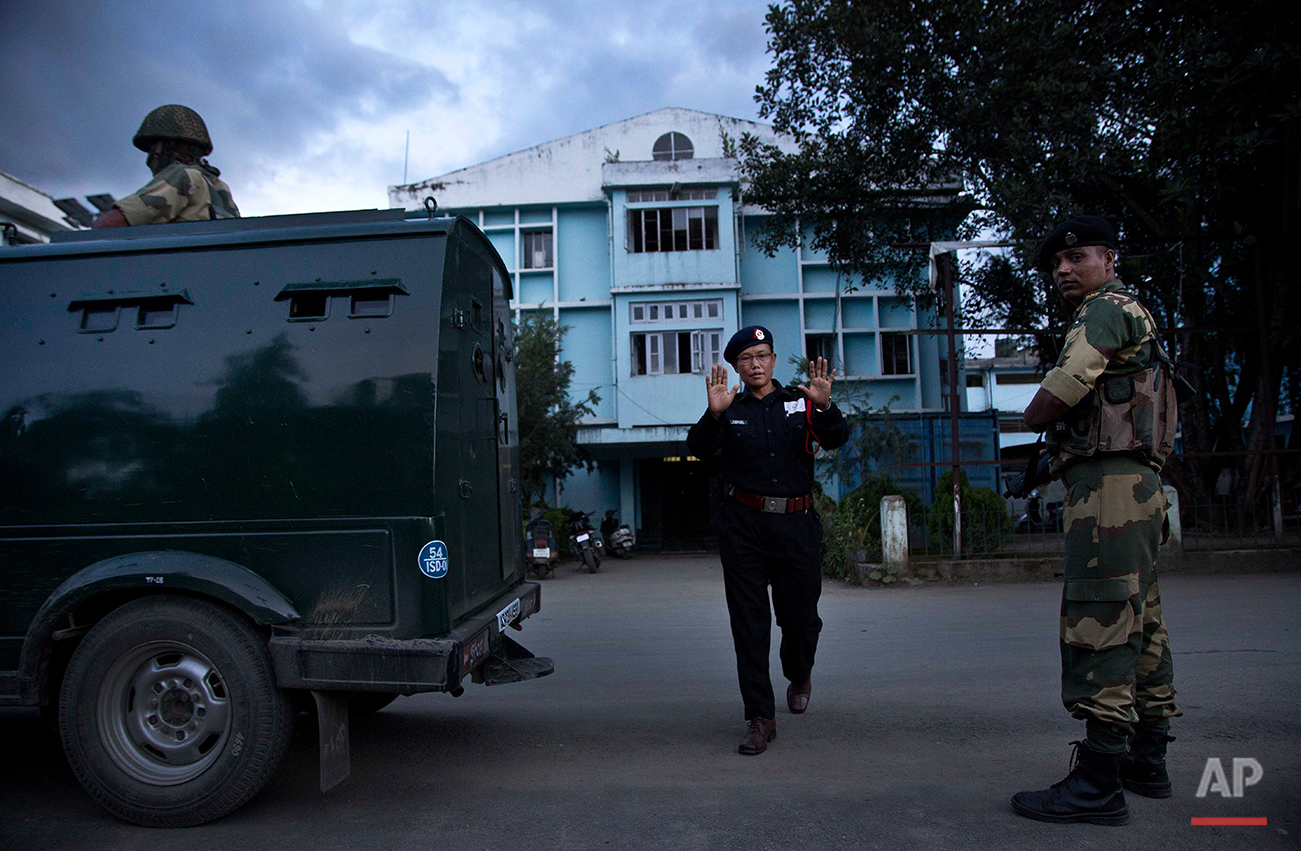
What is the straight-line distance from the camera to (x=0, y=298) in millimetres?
3371

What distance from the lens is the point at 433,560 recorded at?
3117 millimetres

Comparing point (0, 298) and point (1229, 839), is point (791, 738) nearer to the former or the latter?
point (1229, 839)

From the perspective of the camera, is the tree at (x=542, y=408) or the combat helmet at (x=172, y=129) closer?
the combat helmet at (x=172, y=129)

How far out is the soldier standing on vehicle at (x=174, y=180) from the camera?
13.3 feet

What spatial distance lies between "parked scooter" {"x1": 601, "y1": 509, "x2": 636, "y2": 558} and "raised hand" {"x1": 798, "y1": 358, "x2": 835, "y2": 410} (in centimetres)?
1412

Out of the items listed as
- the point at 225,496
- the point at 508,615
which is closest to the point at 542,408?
the point at 508,615

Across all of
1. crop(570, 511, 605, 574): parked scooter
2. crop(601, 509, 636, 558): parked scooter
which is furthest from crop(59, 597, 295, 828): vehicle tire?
crop(601, 509, 636, 558): parked scooter

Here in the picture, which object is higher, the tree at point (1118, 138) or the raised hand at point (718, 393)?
the tree at point (1118, 138)

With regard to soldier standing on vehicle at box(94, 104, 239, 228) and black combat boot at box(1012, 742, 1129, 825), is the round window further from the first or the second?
black combat boot at box(1012, 742, 1129, 825)

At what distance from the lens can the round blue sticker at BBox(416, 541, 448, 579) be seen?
122 inches

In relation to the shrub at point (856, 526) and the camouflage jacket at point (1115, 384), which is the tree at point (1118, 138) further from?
the camouflage jacket at point (1115, 384)

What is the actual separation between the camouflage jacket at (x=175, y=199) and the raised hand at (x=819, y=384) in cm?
306

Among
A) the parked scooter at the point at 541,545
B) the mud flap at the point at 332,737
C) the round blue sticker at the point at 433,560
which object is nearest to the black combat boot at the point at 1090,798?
the round blue sticker at the point at 433,560

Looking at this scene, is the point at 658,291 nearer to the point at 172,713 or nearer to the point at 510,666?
the point at 510,666
